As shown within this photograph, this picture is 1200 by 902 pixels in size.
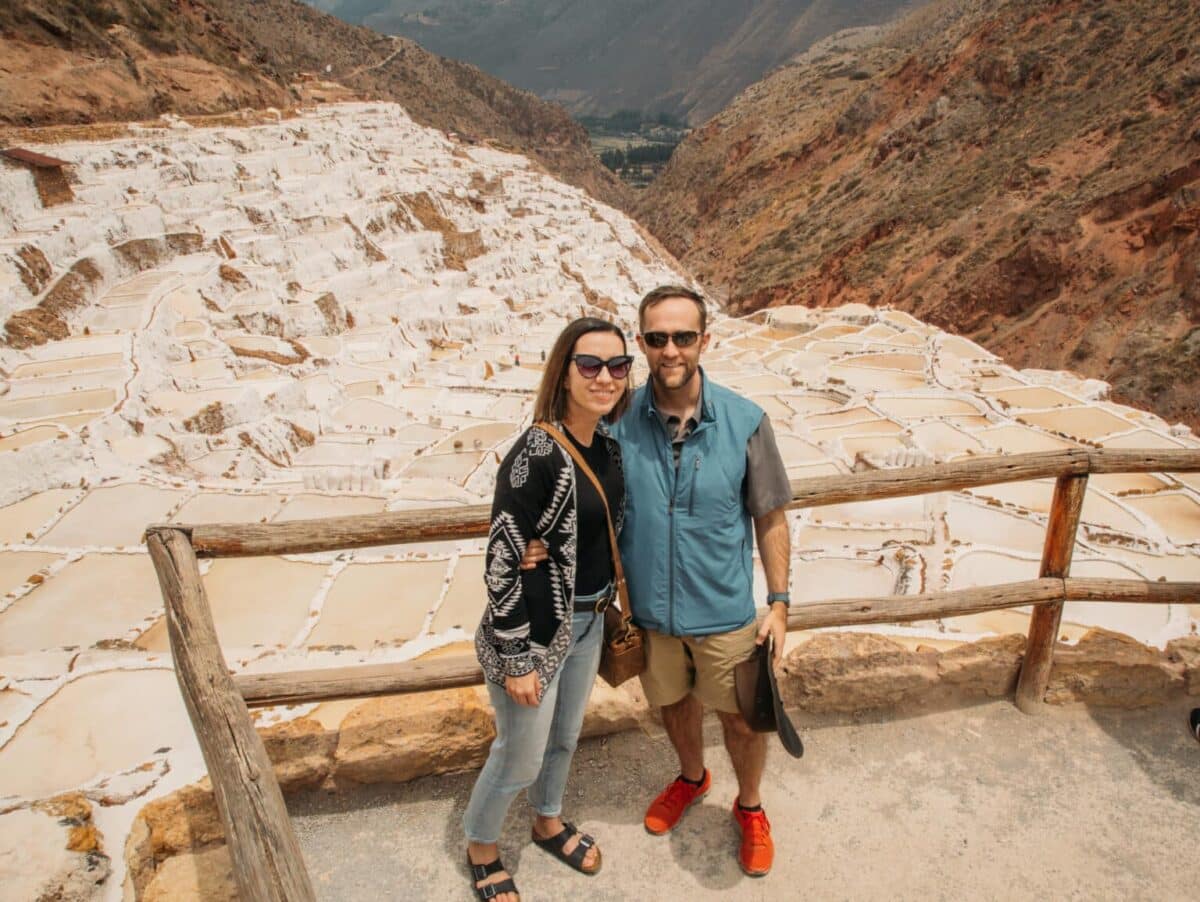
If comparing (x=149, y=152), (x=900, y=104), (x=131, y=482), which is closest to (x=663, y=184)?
(x=900, y=104)

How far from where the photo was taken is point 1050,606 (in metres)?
3.08

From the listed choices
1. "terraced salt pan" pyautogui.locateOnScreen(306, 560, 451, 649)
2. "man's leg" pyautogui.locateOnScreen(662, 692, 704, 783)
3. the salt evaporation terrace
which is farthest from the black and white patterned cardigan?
"terraced salt pan" pyautogui.locateOnScreen(306, 560, 451, 649)

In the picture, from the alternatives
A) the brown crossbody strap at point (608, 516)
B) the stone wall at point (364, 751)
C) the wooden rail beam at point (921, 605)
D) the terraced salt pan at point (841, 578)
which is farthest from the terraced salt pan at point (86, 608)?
the terraced salt pan at point (841, 578)

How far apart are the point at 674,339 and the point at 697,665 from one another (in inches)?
40.6

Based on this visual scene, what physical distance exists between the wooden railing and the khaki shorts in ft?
1.97

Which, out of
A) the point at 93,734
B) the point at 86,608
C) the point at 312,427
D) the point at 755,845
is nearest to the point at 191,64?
the point at 312,427

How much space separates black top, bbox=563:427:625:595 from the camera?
196cm

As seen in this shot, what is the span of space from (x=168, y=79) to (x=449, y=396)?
28.3m

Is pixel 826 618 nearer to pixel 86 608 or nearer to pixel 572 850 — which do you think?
pixel 572 850

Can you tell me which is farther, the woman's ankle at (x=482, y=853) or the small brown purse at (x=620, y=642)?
the woman's ankle at (x=482, y=853)

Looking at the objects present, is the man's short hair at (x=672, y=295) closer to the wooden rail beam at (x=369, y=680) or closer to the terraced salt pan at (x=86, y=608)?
the wooden rail beam at (x=369, y=680)

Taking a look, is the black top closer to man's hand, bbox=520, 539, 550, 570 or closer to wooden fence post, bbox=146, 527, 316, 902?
man's hand, bbox=520, 539, 550, 570

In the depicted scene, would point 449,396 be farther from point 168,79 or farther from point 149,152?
point 168,79

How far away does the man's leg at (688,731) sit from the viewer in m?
2.56
